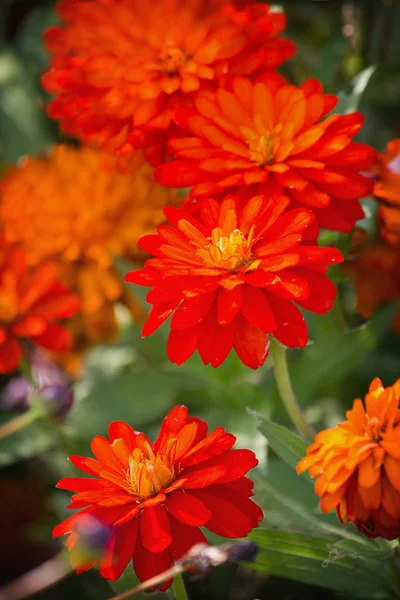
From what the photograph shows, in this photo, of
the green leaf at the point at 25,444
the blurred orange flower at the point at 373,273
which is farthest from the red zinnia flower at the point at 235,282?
the green leaf at the point at 25,444

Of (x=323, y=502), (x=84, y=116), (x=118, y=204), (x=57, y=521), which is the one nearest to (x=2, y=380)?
(x=57, y=521)

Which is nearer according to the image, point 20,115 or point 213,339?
point 213,339

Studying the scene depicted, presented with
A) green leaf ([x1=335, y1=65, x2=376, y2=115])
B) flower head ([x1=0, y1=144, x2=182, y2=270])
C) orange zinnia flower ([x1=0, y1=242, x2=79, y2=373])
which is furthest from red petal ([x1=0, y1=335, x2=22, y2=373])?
green leaf ([x1=335, y1=65, x2=376, y2=115])

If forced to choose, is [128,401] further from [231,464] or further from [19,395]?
[231,464]

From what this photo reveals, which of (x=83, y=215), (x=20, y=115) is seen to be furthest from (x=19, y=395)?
(x=20, y=115)

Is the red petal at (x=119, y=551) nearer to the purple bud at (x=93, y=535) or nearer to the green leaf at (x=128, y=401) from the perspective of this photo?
the purple bud at (x=93, y=535)

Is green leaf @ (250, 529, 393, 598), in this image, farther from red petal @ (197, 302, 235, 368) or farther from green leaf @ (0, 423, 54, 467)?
green leaf @ (0, 423, 54, 467)

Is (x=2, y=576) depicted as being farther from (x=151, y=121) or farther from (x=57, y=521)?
(x=151, y=121)
